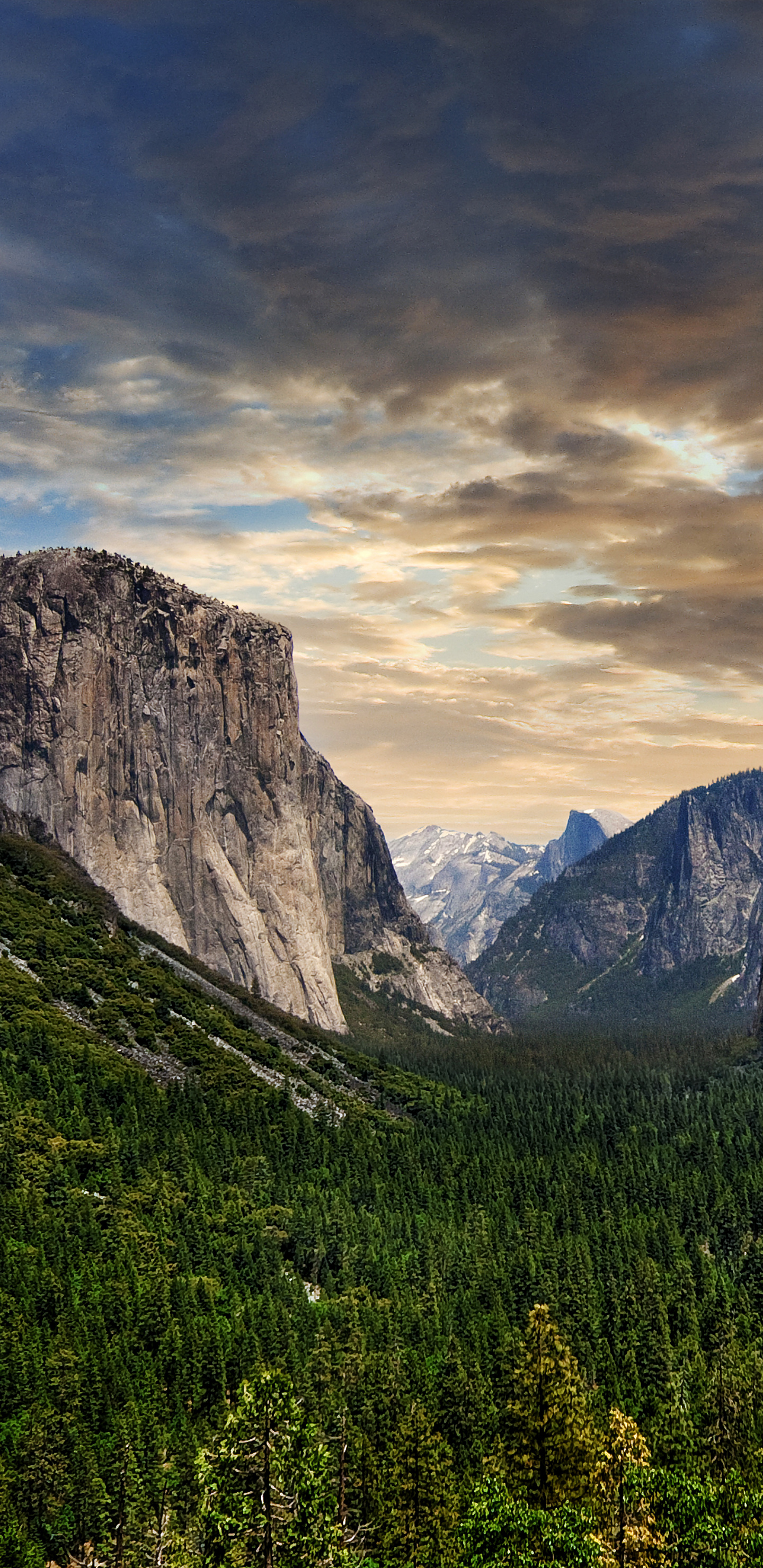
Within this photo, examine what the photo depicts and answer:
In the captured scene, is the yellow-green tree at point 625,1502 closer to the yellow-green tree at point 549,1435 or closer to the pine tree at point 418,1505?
the yellow-green tree at point 549,1435

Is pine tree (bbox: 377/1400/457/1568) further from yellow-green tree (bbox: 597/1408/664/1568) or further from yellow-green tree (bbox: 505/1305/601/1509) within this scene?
yellow-green tree (bbox: 597/1408/664/1568)

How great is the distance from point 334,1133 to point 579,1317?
7206cm

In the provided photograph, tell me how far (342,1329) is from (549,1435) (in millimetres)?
53980

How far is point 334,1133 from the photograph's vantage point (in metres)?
180

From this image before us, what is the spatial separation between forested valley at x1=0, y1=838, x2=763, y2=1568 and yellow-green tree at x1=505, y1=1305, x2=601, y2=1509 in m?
→ 0.15

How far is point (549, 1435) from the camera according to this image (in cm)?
5962

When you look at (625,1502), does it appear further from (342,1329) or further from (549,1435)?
(342,1329)

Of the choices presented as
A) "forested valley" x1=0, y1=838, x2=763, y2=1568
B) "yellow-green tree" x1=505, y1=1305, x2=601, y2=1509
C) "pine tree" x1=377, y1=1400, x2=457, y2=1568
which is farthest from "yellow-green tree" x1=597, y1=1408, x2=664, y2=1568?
"pine tree" x1=377, y1=1400, x2=457, y2=1568

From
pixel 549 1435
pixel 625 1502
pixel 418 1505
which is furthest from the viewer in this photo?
pixel 418 1505

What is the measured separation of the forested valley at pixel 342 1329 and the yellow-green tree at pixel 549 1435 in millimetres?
148

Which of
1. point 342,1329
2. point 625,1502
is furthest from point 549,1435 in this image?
point 342,1329

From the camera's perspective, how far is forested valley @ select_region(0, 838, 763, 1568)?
5259 centimetres

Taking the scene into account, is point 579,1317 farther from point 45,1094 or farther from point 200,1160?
point 45,1094

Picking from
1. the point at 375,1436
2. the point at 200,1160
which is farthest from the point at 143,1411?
the point at 200,1160
